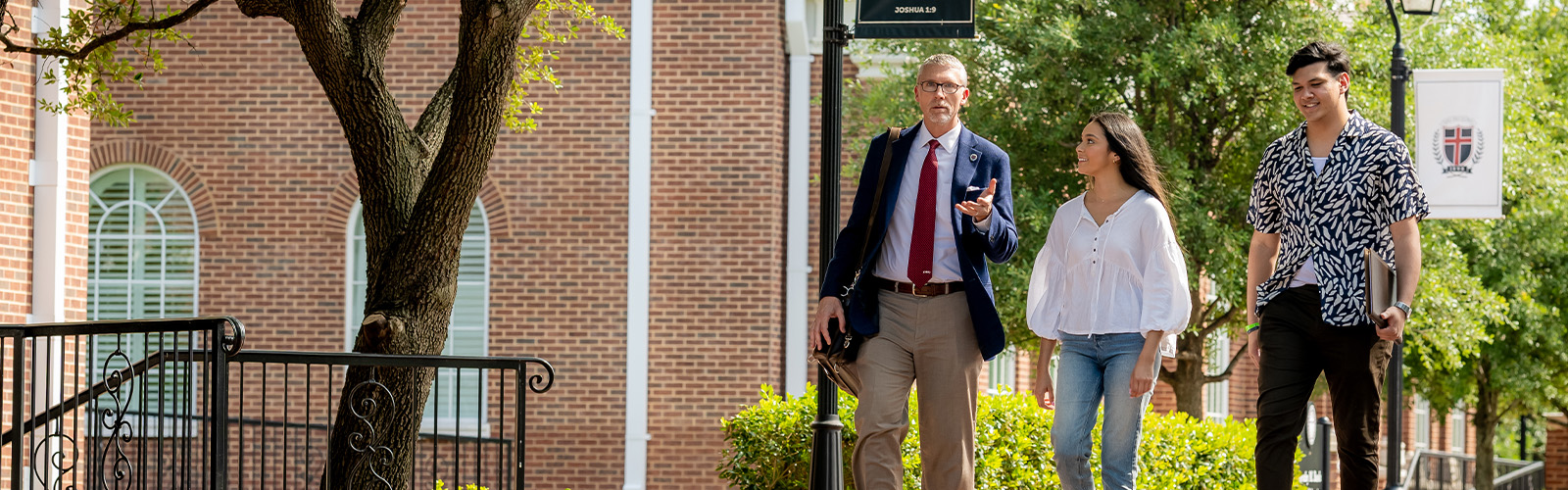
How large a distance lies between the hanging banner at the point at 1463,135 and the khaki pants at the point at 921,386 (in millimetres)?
7292

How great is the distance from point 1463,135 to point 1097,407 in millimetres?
7155

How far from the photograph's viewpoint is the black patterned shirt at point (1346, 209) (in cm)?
458

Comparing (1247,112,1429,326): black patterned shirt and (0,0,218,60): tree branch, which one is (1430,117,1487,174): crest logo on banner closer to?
(1247,112,1429,326): black patterned shirt

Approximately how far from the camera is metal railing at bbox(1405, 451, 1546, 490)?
82.5 ft

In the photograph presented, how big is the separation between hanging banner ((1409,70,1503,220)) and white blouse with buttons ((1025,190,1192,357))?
6747 millimetres

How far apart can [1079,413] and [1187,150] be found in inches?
321

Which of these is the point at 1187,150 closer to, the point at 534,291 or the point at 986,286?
the point at 534,291

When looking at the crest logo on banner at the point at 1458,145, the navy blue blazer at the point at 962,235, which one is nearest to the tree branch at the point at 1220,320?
the crest logo on banner at the point at 1458,145

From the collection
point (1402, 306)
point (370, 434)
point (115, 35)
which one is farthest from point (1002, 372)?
point (1402, 306)

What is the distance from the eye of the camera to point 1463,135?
1084 cm

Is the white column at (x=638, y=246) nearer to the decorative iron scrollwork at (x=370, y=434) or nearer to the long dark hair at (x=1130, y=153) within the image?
the decorative iron scrollwork at (x=370, y=434)

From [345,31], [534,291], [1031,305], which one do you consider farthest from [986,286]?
[534,291]

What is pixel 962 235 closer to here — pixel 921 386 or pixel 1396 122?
pixel 921 386

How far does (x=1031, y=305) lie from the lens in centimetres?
529
